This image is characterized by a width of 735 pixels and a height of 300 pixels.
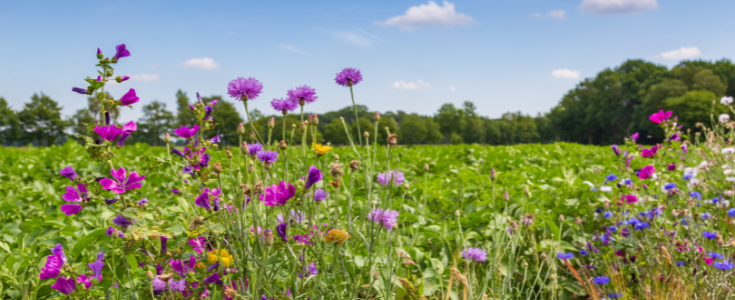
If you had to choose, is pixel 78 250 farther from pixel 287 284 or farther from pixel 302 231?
pixel 302 231

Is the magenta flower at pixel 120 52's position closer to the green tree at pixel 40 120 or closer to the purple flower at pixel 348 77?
the purple flower at pixel 348 77

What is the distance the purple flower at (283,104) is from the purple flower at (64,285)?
824mm

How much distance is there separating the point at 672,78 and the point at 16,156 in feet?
191

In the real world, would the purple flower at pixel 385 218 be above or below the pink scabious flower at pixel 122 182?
below

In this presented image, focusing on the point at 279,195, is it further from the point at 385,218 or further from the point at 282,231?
the point at 385,218

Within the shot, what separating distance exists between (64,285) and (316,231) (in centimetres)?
74

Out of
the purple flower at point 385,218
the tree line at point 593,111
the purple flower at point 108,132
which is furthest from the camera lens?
the tree line at point 593,111

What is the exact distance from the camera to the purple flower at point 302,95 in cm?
144

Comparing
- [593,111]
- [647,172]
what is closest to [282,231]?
[647,172]

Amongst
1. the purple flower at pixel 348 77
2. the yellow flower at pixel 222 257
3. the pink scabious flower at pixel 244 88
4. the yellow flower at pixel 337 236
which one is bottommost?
the yellow flower at pixel 222 257

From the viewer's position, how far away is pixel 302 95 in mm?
1451

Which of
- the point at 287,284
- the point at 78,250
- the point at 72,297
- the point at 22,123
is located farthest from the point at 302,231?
the point at 22,123

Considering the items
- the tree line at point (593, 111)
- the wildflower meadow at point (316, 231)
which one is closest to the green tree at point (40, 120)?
the tree line at point (593, 111)

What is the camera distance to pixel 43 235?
1.78 m
